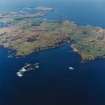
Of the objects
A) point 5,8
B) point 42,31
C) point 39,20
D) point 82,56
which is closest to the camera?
point 82,56

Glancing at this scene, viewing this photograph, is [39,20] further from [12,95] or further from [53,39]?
[12,95]

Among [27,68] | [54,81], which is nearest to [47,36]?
[27,68]

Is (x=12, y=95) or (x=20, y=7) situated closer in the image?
(x=12, y=95)

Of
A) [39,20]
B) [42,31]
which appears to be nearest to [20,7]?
[39,20]

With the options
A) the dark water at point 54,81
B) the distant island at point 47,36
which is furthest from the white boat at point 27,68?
the distant island at point 47,36

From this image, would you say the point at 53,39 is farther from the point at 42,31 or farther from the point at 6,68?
the point at 6,68

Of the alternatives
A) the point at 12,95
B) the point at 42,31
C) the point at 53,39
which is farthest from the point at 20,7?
the point at 12,95

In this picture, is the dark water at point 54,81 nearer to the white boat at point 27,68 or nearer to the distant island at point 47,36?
the white boat at point 27,68

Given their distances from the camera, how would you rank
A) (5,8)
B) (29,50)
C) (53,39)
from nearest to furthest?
(29,50) → (53,39) → (5,8)
